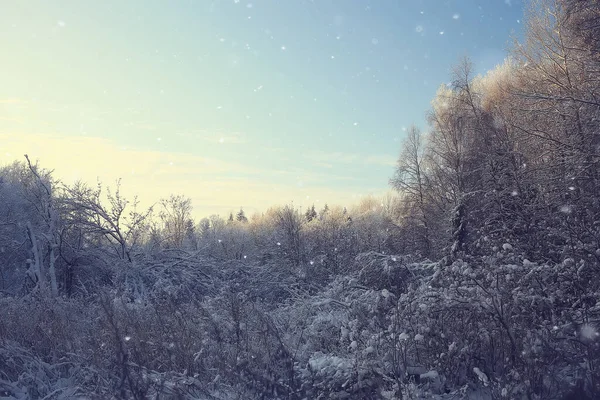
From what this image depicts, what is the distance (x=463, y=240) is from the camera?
12039 mm

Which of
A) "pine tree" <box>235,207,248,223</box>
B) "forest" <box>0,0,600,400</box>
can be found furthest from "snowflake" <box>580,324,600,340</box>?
"pine tree" <box>235,207,248,223</box>

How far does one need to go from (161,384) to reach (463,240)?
926cm

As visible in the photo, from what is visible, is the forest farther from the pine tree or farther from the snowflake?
the pine tree

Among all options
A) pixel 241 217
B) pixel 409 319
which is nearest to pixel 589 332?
pixel 409 319

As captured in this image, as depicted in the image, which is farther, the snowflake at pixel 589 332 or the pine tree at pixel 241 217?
the pine tree at pixel 241 217

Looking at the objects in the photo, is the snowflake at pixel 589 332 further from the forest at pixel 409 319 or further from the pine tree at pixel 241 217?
the pine tree at pixel 241 217

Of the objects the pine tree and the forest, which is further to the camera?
the pine tree

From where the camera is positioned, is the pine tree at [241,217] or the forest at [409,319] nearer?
the forest at [409,319]

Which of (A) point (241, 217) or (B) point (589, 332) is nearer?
(B) point (589, 332)

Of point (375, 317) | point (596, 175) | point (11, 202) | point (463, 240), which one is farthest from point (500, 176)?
point (11, 202)

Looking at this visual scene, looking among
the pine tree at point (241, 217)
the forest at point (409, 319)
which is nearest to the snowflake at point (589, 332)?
the forest at point (409, 319)

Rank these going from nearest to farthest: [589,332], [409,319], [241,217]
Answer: [589,332] → [409,319] → [241,217]

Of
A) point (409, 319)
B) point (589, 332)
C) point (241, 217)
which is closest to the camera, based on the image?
point (589, 332)

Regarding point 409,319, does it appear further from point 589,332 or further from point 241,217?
point 241,217
